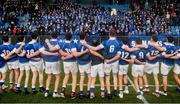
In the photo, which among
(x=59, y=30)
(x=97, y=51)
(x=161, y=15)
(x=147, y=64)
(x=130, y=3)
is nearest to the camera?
(x=97, y=51)

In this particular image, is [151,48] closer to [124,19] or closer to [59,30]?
[59,30]

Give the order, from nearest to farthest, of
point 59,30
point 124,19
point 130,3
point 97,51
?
point 97,51 → point 59,30 → point 124,19 → point 130,3

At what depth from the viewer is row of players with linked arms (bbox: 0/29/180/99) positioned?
48.3 ft

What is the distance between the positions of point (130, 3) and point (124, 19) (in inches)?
275

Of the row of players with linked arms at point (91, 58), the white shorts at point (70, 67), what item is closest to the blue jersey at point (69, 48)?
the row of players with linked arms at point (91, 58)

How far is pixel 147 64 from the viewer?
1574cm

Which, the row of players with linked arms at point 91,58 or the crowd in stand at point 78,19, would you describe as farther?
the crowd in stand at point 78,19

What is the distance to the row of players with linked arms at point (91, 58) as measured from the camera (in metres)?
14.7

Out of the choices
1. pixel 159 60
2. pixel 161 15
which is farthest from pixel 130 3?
pixel 159 60

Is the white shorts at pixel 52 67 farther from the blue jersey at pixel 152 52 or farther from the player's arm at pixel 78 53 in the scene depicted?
the blue jersey at pixel 152 52

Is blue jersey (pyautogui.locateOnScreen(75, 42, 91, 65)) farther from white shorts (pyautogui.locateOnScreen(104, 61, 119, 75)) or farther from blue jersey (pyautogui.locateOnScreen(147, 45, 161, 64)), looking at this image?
blue jersey (pyautogui.locateOnScreen(147, 45, 161, 64))

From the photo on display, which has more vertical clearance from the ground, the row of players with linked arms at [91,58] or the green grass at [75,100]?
the row of players with linked arms at [91,58]

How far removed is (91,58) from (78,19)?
1794 cm

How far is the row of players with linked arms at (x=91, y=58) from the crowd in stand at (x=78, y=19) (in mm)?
13705
